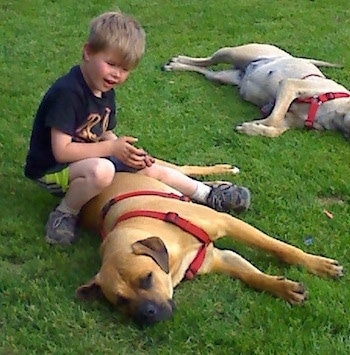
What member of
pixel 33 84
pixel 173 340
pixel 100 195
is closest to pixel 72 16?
pixel 33 84

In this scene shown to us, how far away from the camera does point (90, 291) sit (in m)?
3.62

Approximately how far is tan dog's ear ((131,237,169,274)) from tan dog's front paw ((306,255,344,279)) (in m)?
0.75

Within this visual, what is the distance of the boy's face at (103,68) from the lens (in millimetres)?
4207

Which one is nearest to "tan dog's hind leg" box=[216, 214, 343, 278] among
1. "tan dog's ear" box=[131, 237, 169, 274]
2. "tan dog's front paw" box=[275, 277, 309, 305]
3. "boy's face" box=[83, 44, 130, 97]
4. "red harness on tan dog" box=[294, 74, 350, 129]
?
"tan dog's front paw" box=[275, 277, 309, 305]

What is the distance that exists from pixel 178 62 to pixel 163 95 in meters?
0.79

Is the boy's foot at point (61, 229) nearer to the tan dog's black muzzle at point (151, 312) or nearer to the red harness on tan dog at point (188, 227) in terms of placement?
the red harness on tan dog at point (188, 227)

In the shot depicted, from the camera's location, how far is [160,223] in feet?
12.8

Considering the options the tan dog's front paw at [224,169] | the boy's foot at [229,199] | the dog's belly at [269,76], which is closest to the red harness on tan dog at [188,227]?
the boy's foot at [229,199]

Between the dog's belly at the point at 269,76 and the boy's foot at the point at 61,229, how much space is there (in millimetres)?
2590

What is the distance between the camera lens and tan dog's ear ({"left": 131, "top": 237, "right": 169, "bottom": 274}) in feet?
11.6

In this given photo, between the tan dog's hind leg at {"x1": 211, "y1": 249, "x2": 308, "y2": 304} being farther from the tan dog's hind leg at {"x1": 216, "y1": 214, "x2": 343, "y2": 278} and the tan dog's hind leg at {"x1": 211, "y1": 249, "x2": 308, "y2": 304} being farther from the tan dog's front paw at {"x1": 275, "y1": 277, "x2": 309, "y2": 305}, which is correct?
the tan dog's hind leg at {"x1": 216, "y1": 214, "x2": 343, "y2": 278}

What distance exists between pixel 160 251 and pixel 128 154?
76cm

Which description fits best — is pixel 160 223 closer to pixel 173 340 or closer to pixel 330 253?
pixel 173 340

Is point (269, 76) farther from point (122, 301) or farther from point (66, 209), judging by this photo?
point (122, 301)
